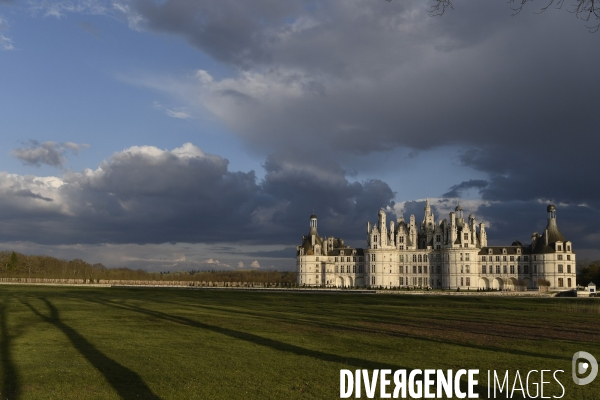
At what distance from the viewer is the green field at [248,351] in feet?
49.0

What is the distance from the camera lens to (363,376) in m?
16.3

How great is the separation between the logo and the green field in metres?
0.26

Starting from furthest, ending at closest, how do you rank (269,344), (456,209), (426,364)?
(456,209) < (269,344) < (426,364)

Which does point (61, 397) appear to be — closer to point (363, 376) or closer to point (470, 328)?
point (363, 376)

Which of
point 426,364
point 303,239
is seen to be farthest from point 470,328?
point 303,239

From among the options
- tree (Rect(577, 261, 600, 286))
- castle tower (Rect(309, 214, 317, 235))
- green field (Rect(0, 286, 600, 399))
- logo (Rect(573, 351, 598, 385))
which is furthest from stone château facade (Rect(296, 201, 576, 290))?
logo (Rect(573, 351, 598, 385))

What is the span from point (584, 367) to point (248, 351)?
11848 millimetres

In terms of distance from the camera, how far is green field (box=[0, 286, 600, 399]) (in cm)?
1493

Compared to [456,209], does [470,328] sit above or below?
below

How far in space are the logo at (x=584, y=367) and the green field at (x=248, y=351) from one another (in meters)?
0.26

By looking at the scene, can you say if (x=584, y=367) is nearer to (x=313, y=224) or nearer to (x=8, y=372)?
(x=8, y=372)

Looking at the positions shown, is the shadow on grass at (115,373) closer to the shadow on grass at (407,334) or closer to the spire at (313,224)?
the shadow on grass at (407,334)

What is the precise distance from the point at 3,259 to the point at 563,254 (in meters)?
152

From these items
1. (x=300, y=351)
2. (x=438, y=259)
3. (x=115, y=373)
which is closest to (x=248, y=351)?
(x=300, y=351)
